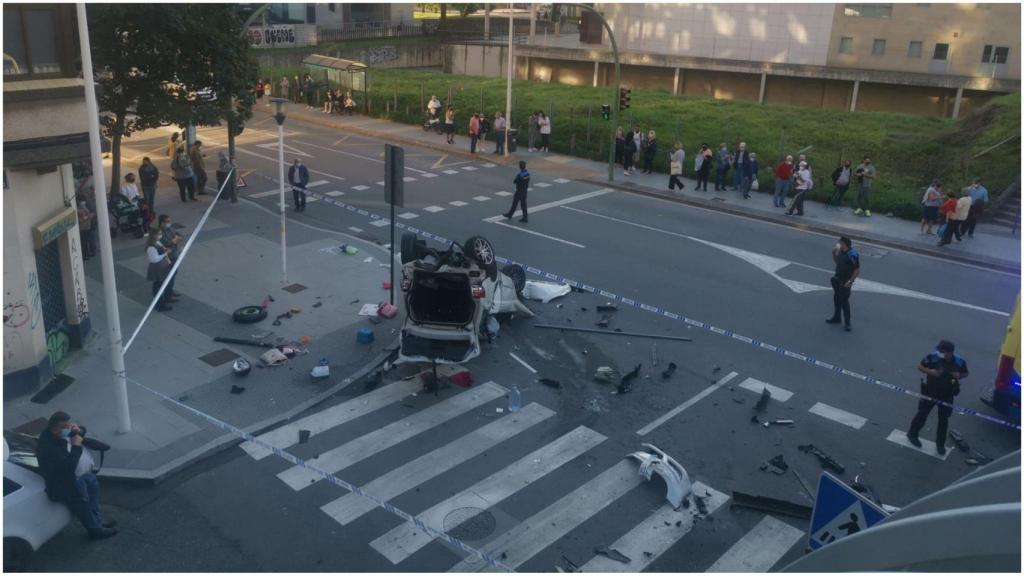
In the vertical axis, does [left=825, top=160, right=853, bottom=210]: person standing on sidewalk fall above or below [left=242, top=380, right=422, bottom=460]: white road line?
above

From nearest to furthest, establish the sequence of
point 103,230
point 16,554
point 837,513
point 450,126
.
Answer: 1. point 837,513
2. point 16,554
3. point 103,230
4. point 450,126

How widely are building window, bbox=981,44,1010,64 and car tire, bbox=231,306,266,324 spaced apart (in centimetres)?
4281

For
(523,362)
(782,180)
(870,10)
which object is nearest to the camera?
(523,362)

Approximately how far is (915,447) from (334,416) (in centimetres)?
761

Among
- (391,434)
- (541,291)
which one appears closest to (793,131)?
(541,291)

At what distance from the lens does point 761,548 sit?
879cm

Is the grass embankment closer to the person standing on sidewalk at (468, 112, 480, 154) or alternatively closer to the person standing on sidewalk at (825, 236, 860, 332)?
the person standing on sidewalk at (468, 112, 480, 154)

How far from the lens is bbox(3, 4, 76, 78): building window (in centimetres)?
1068

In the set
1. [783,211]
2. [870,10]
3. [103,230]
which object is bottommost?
[783,211]

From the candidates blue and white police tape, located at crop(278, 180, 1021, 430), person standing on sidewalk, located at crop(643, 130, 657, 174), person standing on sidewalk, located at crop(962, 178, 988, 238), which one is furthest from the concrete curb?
person standing on sidewalk, located at crop(643, 130, 657, 174)

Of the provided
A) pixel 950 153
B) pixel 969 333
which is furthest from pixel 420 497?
pixel 950 153

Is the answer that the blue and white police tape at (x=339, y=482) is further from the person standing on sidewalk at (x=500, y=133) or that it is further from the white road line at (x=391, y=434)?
the person standing on sidewalk at (x=500, y=133)

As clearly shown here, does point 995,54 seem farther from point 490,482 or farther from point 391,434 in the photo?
point 490,482

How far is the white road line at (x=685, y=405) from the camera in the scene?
1124 centimetres
